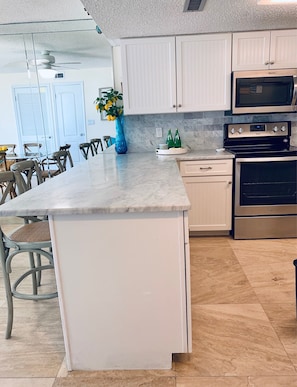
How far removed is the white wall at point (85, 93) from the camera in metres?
7.65


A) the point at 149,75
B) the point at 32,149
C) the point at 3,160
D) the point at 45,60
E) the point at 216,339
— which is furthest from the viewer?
the point at 32,149

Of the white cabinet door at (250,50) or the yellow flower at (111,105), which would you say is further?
the yellow flower at (111,105)

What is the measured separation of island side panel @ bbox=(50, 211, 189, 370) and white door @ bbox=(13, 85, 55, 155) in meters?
6.63

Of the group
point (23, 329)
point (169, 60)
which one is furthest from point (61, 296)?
point (169, 60)

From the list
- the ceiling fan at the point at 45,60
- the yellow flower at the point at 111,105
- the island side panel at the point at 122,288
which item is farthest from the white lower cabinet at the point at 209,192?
the ceiling fan at the point at 45,60

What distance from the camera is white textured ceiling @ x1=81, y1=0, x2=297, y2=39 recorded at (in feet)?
7.80

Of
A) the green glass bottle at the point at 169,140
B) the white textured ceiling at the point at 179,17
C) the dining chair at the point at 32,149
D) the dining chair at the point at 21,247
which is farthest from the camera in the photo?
the dining chair at the point at 32,149

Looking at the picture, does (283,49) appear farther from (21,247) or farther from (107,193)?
(21,247)

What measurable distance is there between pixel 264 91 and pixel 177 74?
0.92m

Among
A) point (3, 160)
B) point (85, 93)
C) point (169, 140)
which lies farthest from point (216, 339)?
point (85, 93)

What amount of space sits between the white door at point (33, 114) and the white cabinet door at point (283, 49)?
5.87 m

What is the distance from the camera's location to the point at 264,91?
126 inches

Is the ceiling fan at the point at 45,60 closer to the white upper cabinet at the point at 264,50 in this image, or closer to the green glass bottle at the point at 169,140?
the green glass bottle at the point at 169,140

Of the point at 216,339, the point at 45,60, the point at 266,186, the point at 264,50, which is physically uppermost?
the point at 45,60
